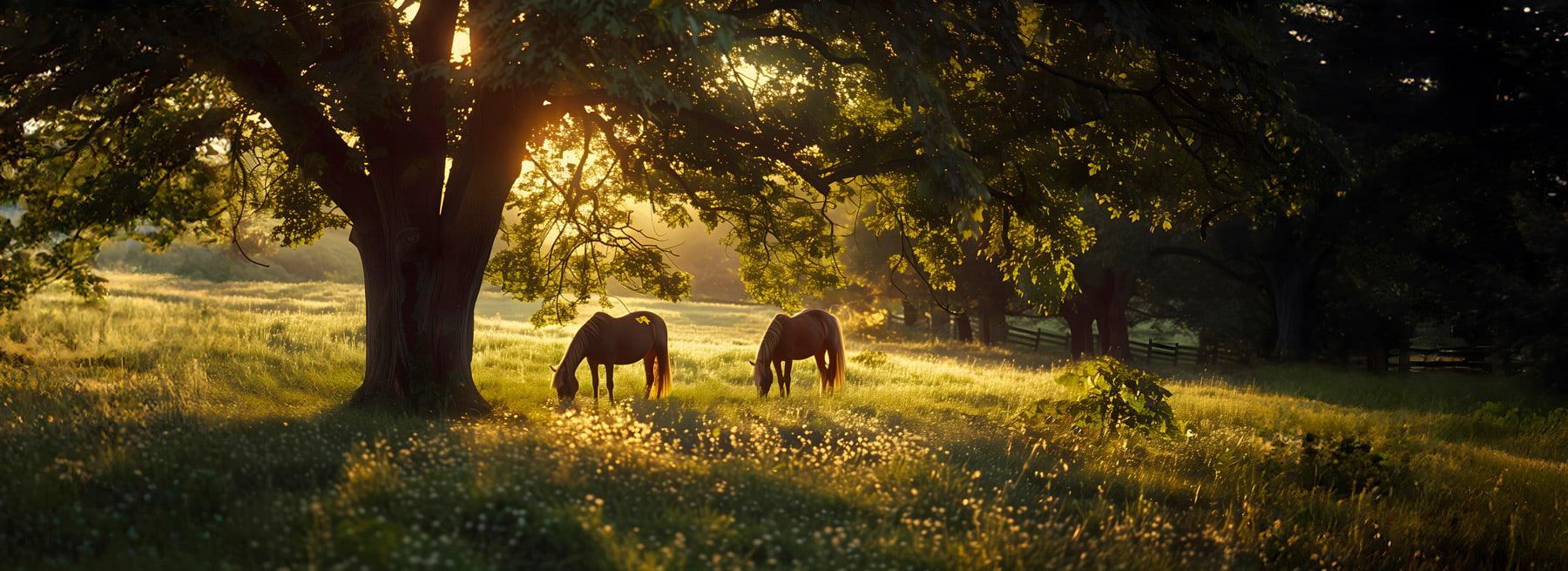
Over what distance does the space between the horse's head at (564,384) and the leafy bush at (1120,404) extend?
6960mm

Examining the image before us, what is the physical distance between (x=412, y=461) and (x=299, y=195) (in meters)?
7.85

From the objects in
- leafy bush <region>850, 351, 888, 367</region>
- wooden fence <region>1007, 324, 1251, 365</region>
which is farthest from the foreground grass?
wooden fence <region>1007, 324, 1251, 365</region>

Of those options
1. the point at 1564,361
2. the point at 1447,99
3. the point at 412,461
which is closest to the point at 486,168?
the point at 412,461

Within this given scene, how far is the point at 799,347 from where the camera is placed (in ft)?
54.7

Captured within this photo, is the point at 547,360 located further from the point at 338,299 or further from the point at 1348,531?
the point at 338,299

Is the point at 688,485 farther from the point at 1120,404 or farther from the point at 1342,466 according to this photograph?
the point at 1342,466

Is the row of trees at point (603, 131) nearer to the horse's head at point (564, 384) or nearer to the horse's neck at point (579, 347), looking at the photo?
the horse's neck at point (579, 347)

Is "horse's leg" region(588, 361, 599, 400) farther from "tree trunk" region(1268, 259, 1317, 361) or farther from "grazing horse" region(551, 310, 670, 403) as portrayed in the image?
"tree trunk" region(1268, 259, 1317, 361)

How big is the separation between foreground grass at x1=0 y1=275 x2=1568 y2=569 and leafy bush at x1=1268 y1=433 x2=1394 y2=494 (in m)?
0.03

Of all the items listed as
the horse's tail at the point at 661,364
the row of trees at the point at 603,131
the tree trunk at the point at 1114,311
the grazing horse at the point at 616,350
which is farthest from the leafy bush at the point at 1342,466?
the tree trunk at the point at 1114,311

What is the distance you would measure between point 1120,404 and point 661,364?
7200mm

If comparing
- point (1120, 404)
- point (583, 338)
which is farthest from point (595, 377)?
point (1120, 404)

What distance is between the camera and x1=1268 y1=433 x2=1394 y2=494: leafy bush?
10.2m

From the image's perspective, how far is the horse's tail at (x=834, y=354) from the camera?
56.6 feet
